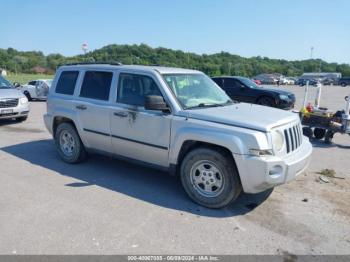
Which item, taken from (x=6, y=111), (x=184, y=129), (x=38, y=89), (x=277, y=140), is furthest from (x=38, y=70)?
(x=277, y=140)

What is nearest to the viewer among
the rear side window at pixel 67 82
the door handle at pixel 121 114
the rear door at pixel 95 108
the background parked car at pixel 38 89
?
the door handle at pixel 121 114

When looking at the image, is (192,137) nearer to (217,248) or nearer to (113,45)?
(217,248)

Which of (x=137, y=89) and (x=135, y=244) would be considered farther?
(x=137, y=89)

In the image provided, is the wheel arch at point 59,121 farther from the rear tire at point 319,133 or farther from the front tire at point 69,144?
the rear tire at point 319,133

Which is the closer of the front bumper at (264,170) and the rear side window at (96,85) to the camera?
the front bumper at (264,170)

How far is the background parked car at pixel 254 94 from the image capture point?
1470 centimetres

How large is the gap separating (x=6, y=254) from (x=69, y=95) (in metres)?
3.46

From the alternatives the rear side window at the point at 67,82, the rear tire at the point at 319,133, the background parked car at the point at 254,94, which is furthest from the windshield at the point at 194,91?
the background parked car at the point at 254,94

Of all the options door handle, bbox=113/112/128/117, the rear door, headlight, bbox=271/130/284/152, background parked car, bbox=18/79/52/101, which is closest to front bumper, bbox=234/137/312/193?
headlight, bbox=271/130/284/152

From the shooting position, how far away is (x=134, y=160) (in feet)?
17.3

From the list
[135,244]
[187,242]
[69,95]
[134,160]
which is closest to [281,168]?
[187,242]

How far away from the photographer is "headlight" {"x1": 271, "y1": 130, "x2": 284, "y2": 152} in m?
4.06

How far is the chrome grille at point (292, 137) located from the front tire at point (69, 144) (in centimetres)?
367

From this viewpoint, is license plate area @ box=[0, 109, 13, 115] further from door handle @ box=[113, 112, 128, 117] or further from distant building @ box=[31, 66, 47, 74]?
distant building @ box=[31, 66, 47, 74]
